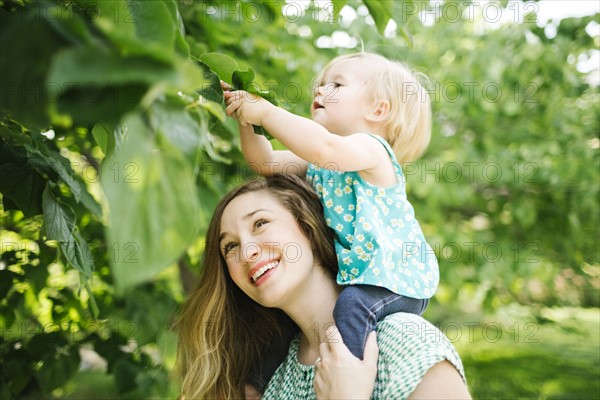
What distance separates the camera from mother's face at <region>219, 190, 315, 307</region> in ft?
5.40

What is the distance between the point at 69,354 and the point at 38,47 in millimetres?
1906

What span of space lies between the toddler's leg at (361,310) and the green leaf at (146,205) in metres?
1.11

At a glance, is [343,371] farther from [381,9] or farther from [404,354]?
[381,9]

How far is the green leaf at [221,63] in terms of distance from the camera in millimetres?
1098

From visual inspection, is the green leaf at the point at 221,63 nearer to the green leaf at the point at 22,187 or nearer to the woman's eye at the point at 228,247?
the green leaf at the point at 22,187

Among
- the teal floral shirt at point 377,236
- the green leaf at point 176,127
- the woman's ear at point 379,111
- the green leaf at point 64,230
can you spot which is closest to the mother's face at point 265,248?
the teal floral shirt at point 377,236

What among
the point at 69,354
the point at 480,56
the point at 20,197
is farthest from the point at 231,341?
the point at 480,56

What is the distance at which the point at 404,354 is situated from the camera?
150cm

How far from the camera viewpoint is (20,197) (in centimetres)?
131

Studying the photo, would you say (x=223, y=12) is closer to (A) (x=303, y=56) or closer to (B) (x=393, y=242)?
(A) (x=303, y=56)

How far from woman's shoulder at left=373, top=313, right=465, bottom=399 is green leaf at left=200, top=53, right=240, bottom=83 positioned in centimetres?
81

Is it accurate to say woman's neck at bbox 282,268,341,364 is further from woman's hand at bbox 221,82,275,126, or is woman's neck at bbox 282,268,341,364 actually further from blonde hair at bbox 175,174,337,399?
woman's hand at bbox 221,82,275,126

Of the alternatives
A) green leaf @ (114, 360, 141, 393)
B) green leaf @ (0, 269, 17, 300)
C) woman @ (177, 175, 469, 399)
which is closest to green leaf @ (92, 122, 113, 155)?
woman @ (177, 175, 469, 399)

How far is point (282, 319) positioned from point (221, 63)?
1.17 metres
